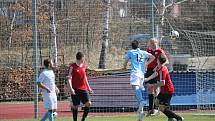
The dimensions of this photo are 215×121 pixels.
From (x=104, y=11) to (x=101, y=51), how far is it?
146 centimetres

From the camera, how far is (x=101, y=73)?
22.0 m

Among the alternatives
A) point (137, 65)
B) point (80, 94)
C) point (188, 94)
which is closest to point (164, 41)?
point (188, 94)

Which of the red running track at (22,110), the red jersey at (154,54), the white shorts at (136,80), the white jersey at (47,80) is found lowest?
the red running track at (22,110)

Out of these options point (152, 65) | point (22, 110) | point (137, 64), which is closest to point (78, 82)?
point (137, 64)

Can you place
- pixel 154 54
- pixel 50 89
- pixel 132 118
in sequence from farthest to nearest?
pixel 132 118 < pixel 154 54 < pixel 50 89

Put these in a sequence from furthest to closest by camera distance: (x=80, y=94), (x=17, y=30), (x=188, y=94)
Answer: (x=17, y=30) → (x=188, y=94) → (x=80, y=94)

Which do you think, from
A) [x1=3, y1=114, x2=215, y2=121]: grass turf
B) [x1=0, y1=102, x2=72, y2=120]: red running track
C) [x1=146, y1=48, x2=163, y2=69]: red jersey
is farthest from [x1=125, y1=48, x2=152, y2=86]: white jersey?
[x1=0, y1=102, x2=72, y2=120]: red running track

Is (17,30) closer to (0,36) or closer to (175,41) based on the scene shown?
(0,36)

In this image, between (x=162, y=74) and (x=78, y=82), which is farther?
(x=78, y=82)

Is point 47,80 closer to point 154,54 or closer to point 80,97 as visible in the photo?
point 80,97

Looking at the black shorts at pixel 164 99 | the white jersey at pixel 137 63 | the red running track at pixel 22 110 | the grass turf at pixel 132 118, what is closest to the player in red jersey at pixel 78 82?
the white jersey at pixel 137 63

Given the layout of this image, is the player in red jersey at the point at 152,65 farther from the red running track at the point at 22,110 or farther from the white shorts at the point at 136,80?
the red running track at the point at 22,110

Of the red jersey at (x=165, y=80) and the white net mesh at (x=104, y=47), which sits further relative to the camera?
the white net mesh at (x=104, y=47)

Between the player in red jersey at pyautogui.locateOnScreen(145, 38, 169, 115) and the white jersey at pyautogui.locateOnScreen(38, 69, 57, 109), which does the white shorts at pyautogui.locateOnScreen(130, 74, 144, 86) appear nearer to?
the player in red jersey at pyautogui.locateOnScreen(145, 38, 169, 115)
